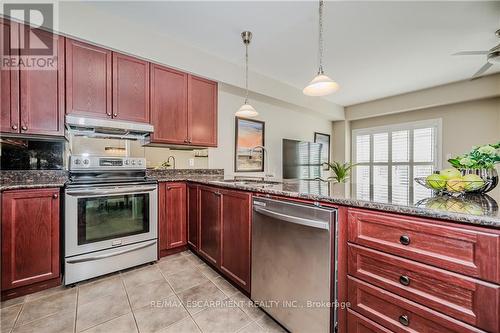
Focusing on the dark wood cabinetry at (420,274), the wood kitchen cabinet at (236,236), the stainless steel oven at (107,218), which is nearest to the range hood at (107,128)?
the stainless steel oven at (107,218)

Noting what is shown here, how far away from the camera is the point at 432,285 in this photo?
2.80 ft

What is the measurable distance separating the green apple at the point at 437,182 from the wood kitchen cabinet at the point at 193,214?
78.0 inches

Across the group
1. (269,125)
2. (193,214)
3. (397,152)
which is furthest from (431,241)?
(397,152)

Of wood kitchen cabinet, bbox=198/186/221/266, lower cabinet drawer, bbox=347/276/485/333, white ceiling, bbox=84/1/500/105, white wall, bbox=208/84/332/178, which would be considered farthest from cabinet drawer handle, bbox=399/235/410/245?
white wall, bbox=208/84/332/178

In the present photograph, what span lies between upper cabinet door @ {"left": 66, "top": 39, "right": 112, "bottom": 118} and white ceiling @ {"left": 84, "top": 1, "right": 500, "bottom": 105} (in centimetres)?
47

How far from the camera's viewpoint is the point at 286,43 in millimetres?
2725

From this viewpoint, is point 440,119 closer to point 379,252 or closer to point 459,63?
point 459,63

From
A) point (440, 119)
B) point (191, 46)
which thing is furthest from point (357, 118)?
point (191, 46)

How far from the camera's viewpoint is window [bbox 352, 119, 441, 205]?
4465 mm

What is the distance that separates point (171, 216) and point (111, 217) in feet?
2.02

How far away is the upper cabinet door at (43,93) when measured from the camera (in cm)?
191

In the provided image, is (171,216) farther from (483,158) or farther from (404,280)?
(483,158)

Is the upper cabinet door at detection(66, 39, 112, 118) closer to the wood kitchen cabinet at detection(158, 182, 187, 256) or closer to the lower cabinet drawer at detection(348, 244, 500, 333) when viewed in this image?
the wood kitchen cabinet at detection(158, 182, 187, 256)

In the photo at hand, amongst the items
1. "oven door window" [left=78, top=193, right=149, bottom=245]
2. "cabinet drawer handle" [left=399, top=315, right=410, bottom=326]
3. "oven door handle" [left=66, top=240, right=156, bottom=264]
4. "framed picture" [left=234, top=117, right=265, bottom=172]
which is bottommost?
"oven door handle" [left=66, top=240, right=156, bottom=264]
